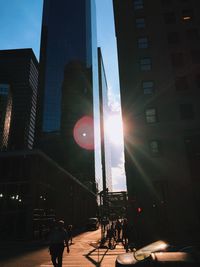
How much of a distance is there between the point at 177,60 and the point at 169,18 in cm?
756

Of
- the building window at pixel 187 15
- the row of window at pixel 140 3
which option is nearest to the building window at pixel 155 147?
the building window at pixel 187 15

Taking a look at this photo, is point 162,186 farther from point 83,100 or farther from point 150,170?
point 83,100

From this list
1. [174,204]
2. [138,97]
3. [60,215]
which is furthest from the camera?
[60,215]

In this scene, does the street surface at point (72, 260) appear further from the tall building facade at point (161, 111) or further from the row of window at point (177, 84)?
the row of window at point (177, 84)

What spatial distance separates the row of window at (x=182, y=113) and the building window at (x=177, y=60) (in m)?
6.05

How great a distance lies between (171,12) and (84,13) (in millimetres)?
144257

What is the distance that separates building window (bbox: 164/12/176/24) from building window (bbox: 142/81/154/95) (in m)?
10.5

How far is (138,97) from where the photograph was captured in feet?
101

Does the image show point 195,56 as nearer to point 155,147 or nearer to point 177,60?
point 177,60

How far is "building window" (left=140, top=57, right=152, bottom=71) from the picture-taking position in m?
31.9

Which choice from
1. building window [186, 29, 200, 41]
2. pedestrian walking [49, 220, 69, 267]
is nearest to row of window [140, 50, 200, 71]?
building window [186, 29, 200, 41]

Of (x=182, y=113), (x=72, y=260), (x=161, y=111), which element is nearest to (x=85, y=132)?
(x=161, y=111)

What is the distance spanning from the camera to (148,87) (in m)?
30.9

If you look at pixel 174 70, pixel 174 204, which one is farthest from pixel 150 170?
pixel 174 70
